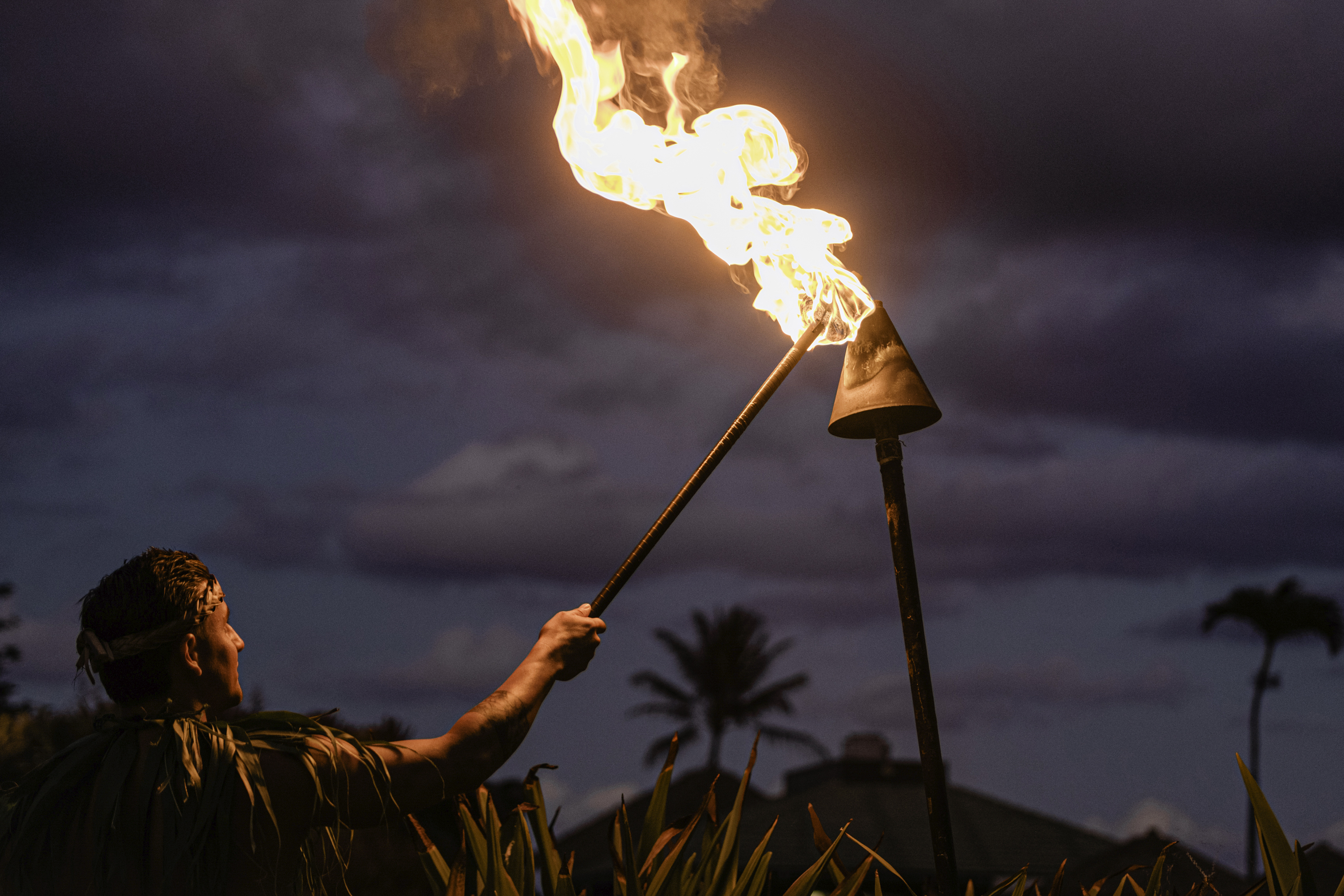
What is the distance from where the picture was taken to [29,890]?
Result: 248 cm

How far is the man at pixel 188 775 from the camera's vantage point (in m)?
2.42

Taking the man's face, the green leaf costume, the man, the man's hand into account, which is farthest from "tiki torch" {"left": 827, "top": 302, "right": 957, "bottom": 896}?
the man's face

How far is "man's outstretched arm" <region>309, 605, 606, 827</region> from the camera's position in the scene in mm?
2551

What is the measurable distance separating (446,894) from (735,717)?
4135cm

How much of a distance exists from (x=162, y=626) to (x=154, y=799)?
372 millimetres

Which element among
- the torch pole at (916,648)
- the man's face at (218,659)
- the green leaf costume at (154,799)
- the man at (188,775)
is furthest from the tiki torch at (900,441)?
the man's face at (218,659)

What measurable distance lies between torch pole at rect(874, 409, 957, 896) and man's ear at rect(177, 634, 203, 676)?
2.26 meters

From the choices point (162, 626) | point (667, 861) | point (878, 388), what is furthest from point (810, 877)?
point (162, 626)

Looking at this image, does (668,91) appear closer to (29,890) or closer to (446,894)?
(446,894)

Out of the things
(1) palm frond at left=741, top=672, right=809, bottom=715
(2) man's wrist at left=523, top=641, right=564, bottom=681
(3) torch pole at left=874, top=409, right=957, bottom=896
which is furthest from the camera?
(1) palm frond at left=741, top=672, right=809, bottom=715

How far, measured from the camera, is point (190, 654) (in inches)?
103

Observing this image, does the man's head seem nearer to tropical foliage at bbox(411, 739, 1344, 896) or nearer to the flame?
tropical foliage at bbox(411, 739, 1344, 896)

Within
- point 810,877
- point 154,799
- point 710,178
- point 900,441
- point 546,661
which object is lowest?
point 810,877

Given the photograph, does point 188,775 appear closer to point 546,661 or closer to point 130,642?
point 130,642
